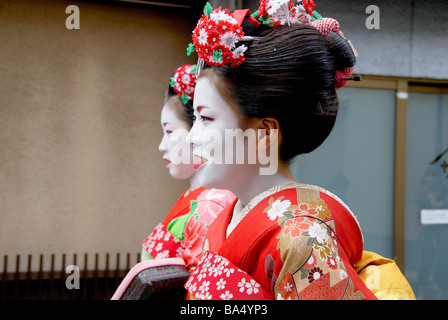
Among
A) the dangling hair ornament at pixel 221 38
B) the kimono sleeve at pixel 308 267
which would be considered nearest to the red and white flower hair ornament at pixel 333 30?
the dangling hair ornament at pixel 221 38

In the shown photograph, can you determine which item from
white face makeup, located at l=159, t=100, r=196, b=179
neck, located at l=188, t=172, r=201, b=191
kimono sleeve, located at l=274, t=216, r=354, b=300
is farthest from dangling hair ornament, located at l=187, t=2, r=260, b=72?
neck, located at l=188, t=172, r=201, b=191

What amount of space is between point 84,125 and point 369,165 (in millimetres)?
2336

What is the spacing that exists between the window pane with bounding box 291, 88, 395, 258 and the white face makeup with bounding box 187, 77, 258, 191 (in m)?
1.67

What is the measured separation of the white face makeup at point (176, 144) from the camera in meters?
2.16

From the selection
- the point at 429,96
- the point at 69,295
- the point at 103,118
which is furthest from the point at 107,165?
the point at 429,96

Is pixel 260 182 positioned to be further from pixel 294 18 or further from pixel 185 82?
pixel 185 82

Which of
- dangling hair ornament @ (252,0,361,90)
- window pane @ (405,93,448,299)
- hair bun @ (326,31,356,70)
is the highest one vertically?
dangling hair ornament @ (252,0,361,90)

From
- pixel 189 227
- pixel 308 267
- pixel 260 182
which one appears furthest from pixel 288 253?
pixel 189 227

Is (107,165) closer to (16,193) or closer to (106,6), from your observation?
(16,193)

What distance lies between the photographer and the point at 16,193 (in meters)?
3.50

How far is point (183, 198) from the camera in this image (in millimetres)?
2186

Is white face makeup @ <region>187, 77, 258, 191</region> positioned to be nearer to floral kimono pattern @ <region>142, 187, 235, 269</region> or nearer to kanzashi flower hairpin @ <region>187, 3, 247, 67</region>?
kanzashi flower hairpin @ <region>187, 3, 247, 67</region>

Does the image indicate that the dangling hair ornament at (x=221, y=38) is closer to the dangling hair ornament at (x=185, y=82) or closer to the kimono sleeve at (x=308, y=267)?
the kimono sleeve at (x=308, y=267)

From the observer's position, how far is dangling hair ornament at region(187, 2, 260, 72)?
3.75 feet
